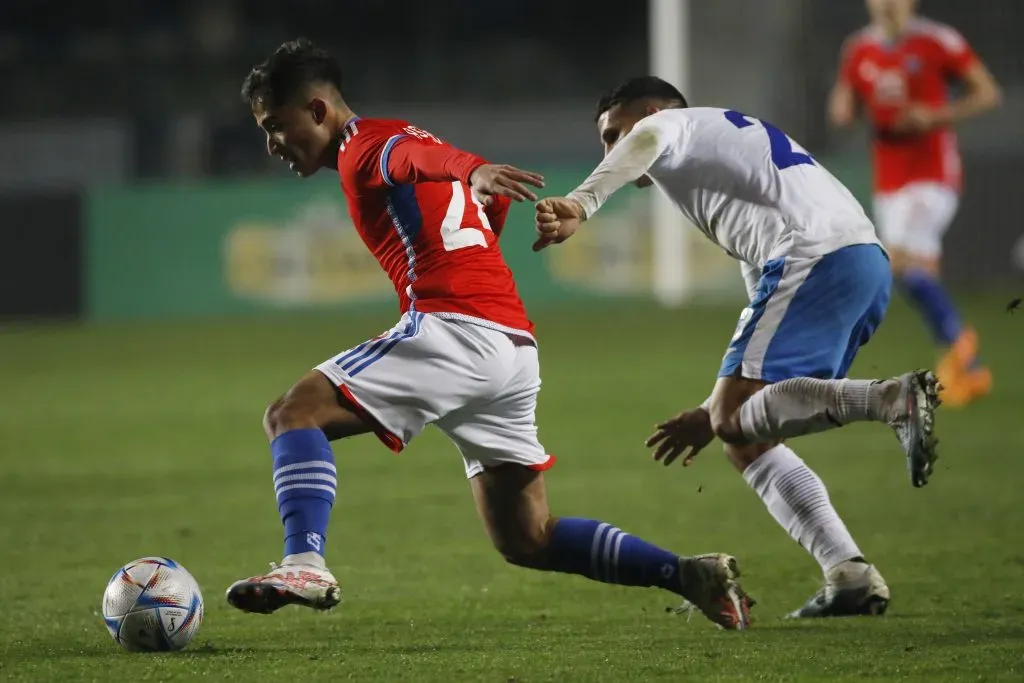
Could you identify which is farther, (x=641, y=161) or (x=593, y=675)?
(x=641, y=161)

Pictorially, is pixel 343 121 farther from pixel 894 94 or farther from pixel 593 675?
pixel 894 94

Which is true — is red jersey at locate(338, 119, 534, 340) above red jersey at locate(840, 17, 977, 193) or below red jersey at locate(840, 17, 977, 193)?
below

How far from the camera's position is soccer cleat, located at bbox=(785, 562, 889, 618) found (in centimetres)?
472

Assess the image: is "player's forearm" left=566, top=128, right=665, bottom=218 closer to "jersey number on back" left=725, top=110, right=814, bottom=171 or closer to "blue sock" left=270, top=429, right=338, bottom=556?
"jersey number on back" left=725, top=110, right=814, bottom=171

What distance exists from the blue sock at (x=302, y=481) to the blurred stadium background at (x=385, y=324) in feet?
1.14

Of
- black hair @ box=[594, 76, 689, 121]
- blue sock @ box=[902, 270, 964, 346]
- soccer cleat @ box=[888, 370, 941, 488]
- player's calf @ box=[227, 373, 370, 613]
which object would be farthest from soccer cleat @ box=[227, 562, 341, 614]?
blue sock @ box=[902, 270, 964, 346]

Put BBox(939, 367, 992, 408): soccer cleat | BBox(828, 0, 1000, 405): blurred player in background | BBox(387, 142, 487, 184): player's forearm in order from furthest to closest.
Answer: BBox(828, 0, 1000, 405): blurred player in background
BBox(939, 367, 992, 408): soccer cleat
BBox(387, 142, 487, 184): player's forearm

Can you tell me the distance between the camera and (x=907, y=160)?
1113cm

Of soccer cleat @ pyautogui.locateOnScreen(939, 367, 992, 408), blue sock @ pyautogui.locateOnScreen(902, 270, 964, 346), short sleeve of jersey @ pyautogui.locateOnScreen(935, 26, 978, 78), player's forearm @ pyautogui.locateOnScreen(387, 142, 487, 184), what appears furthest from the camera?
short sleeve of jersey @ pyautogui.locateOnScreen(935, 26, 978, 78)

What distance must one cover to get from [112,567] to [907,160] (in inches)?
275

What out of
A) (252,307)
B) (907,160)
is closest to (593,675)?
(907,160)

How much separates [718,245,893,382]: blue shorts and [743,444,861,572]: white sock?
0.38 meters

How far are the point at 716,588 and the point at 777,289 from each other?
2.89 ft

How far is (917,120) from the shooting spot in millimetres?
10664
